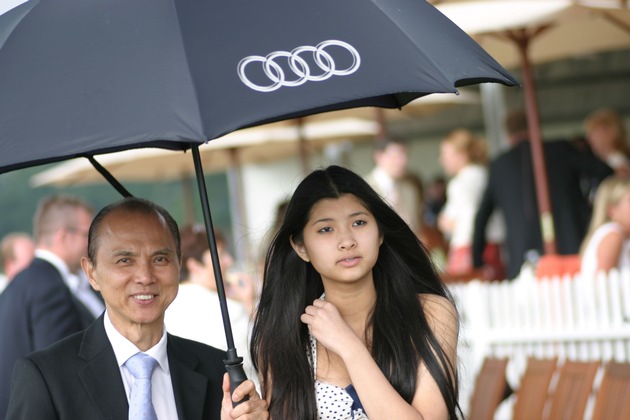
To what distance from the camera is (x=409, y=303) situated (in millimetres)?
4090

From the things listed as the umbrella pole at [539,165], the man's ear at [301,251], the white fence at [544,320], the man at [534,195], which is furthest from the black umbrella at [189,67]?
the man at [534,195]

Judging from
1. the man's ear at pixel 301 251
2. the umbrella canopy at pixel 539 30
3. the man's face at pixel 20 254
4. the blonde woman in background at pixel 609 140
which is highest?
the umbrella canopy at pixel 539 30

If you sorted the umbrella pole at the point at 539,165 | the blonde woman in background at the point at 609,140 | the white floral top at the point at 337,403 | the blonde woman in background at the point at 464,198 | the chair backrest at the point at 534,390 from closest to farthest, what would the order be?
the white floral top at the point at 337,403 → the chair backrest at the point at 534,390 → the umbrella pole at the point at 539,165 → the blonde woman in background at the point at 609,140 → the blonde woman in background at the point at 464,198

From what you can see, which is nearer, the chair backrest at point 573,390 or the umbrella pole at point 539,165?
the chair backrest at point 573,390

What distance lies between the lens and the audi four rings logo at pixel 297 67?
128 inches

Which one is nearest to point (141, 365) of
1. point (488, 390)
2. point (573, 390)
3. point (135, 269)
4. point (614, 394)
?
point (135, 269)

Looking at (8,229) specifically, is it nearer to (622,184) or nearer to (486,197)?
(486,197)

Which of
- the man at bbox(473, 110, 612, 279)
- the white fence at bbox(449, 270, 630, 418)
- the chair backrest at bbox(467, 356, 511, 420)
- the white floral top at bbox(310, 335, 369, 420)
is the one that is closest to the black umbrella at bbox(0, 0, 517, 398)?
the white floral top at bbox(310, 335, 369, 420)

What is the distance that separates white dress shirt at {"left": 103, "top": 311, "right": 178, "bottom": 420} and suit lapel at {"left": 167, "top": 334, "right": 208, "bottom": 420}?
1.0 inches

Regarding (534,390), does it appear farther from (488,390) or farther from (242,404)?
(242,404)

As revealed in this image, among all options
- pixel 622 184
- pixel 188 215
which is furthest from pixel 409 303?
pixel 188 215

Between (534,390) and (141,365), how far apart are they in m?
3.35

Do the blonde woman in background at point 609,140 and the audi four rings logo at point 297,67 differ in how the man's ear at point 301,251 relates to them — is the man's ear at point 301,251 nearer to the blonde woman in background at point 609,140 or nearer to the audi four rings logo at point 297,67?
the audi four rings logo at point 297,67

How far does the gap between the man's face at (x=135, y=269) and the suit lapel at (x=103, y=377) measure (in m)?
0.09
